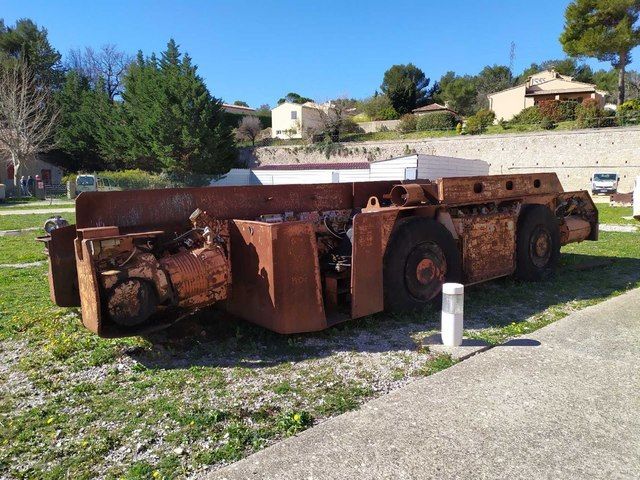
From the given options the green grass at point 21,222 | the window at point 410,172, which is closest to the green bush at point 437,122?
the window at point 410,172

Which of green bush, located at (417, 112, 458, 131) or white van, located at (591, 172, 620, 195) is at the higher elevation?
green bush, located at (417, 112, 458, 131)

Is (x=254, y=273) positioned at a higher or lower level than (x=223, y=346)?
higher

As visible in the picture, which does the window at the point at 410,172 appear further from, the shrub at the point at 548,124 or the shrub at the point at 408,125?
the shrub at the point at 408,125

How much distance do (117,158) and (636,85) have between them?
52.9 m

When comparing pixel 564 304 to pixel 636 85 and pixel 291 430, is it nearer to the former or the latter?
pixel 291 430

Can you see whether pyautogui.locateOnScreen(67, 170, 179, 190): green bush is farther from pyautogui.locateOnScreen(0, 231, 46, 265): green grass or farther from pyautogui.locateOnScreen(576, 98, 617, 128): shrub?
pyautogui.locateOnScreen(576, 98, 617, 128): shrub

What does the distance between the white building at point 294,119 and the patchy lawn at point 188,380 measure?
56.0 metres

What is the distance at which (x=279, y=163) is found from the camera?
51125 mm

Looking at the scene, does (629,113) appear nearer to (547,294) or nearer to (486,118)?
(486,118)

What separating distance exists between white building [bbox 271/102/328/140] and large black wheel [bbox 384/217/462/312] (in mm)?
55470

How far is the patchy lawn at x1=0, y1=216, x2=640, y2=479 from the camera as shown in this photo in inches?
121

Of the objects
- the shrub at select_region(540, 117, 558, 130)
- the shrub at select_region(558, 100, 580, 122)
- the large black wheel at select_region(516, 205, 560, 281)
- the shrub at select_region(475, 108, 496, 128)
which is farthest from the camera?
the shrub at select_region(475, 108, 496, 128)

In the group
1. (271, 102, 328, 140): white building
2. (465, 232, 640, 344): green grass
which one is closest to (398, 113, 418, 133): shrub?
(271, 102, 328, 140): white building

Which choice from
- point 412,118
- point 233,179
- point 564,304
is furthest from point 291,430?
point 412,118
